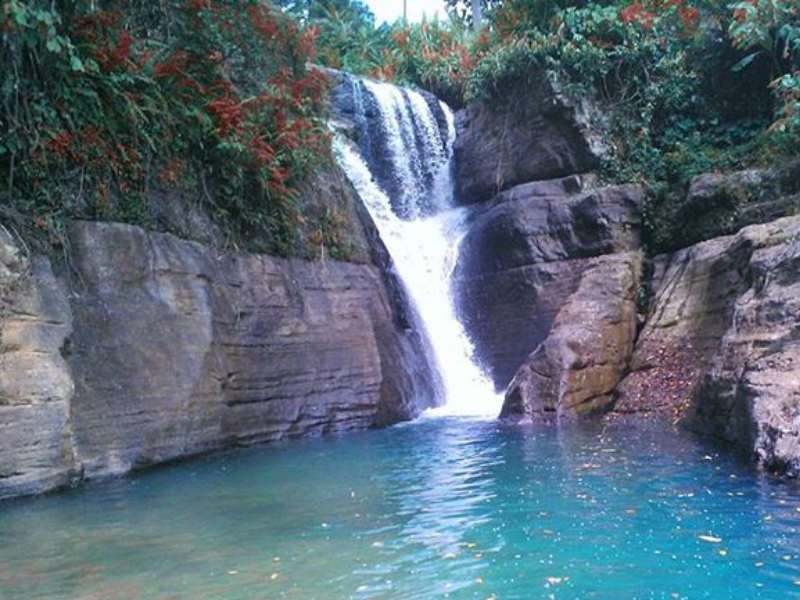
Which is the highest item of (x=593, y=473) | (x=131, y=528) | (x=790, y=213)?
(x=790, y=213)

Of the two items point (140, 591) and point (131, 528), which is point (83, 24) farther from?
point (140, 591)

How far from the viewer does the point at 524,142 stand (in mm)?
18594

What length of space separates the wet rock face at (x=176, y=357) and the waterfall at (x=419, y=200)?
7.34 feet

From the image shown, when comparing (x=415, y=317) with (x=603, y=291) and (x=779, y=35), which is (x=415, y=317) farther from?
(x=779, y=35)

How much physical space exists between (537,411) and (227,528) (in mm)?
7390

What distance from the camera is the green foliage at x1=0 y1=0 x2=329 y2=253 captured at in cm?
873

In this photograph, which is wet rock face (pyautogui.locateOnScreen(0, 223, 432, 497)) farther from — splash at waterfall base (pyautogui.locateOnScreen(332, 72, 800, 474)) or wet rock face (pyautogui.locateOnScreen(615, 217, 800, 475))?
wet rock face (pyautogui.locateOnScreen(615, 217, 800, 475))

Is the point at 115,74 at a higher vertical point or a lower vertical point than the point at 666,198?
higher

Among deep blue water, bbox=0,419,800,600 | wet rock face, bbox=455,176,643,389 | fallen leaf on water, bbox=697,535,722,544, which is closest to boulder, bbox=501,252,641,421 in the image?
wet rock face, bbox=455,176,643,389

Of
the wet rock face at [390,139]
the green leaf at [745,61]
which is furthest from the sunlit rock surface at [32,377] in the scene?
the green leaf at [745,61]

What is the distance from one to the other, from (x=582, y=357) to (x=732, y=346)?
3.57m

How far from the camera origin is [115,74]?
9633 mm

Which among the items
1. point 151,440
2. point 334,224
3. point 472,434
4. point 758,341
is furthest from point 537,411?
point 151,440

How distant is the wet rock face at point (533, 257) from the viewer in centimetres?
1606
